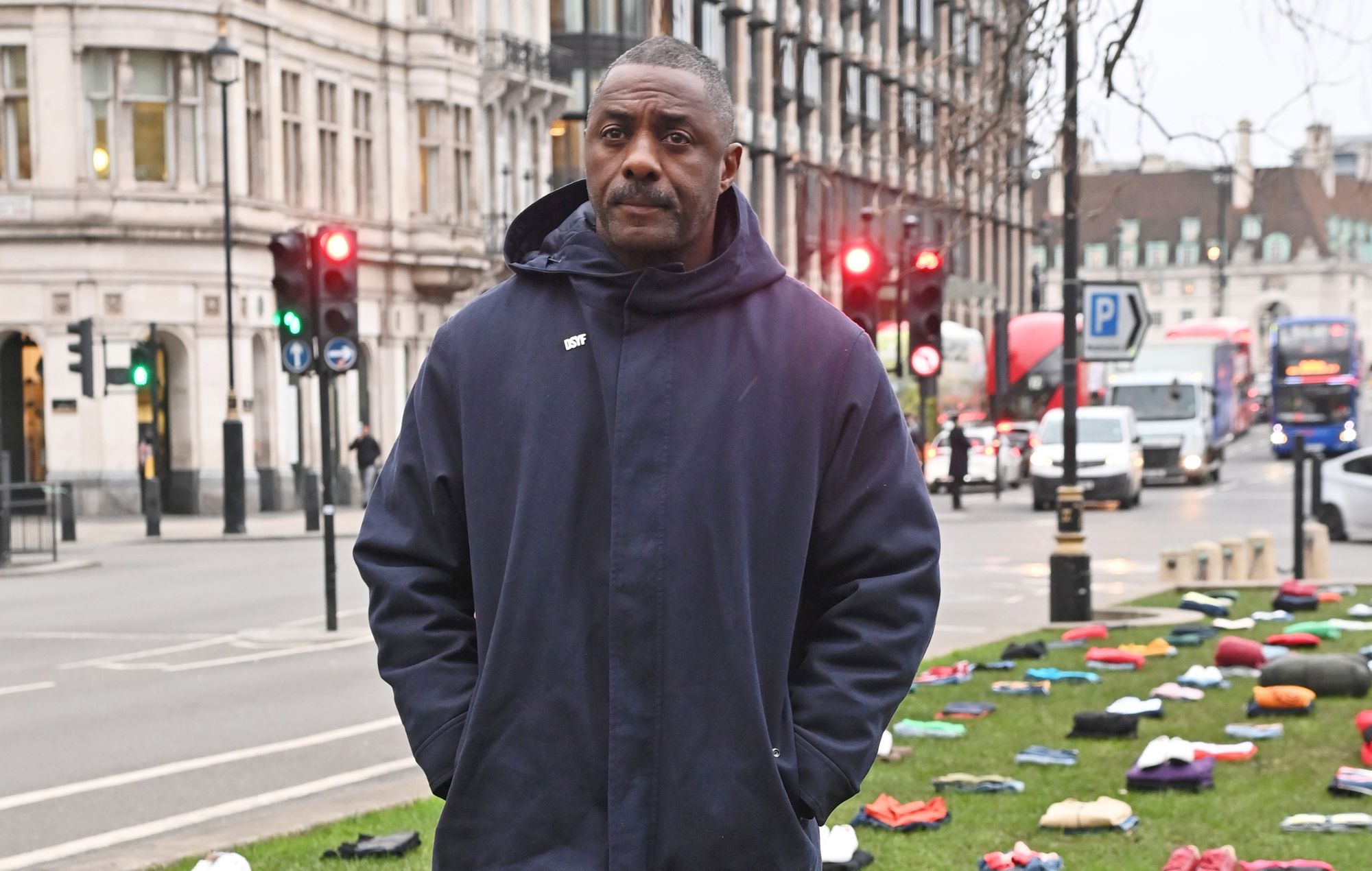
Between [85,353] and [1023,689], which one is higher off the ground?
[85,353]

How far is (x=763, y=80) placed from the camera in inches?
2643

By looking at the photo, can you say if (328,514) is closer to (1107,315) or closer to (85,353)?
(1107,315)

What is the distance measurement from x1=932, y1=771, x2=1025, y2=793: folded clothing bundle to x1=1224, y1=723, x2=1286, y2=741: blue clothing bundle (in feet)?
5.09

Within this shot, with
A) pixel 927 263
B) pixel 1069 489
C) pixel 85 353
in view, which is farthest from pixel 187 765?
pixel 85 353

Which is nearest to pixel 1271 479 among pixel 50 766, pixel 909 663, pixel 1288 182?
pixel 50 766

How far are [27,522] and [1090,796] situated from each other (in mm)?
22744

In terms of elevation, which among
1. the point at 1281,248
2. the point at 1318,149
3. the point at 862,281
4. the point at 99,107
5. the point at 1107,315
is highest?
the point at 1281,248

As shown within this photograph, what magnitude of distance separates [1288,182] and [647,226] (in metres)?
159

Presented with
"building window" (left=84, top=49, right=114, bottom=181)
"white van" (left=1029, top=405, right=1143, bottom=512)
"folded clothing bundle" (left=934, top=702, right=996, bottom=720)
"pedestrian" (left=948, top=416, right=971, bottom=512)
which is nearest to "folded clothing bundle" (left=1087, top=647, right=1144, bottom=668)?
"folded clothing bundle" (left=934, top=702, right=996, bottom=720)

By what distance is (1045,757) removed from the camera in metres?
9.12

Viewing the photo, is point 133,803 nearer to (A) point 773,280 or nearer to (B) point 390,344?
(A) point 773,280

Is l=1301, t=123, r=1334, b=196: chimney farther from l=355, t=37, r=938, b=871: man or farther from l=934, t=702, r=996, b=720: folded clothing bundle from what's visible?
l=355, t=37, r=938, b=871: man

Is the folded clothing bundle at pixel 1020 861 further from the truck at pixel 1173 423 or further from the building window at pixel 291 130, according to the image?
the truck at pixel 1173 423

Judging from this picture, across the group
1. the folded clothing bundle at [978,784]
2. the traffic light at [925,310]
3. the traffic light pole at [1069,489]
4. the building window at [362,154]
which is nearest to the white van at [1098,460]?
the building window at [362,154]
